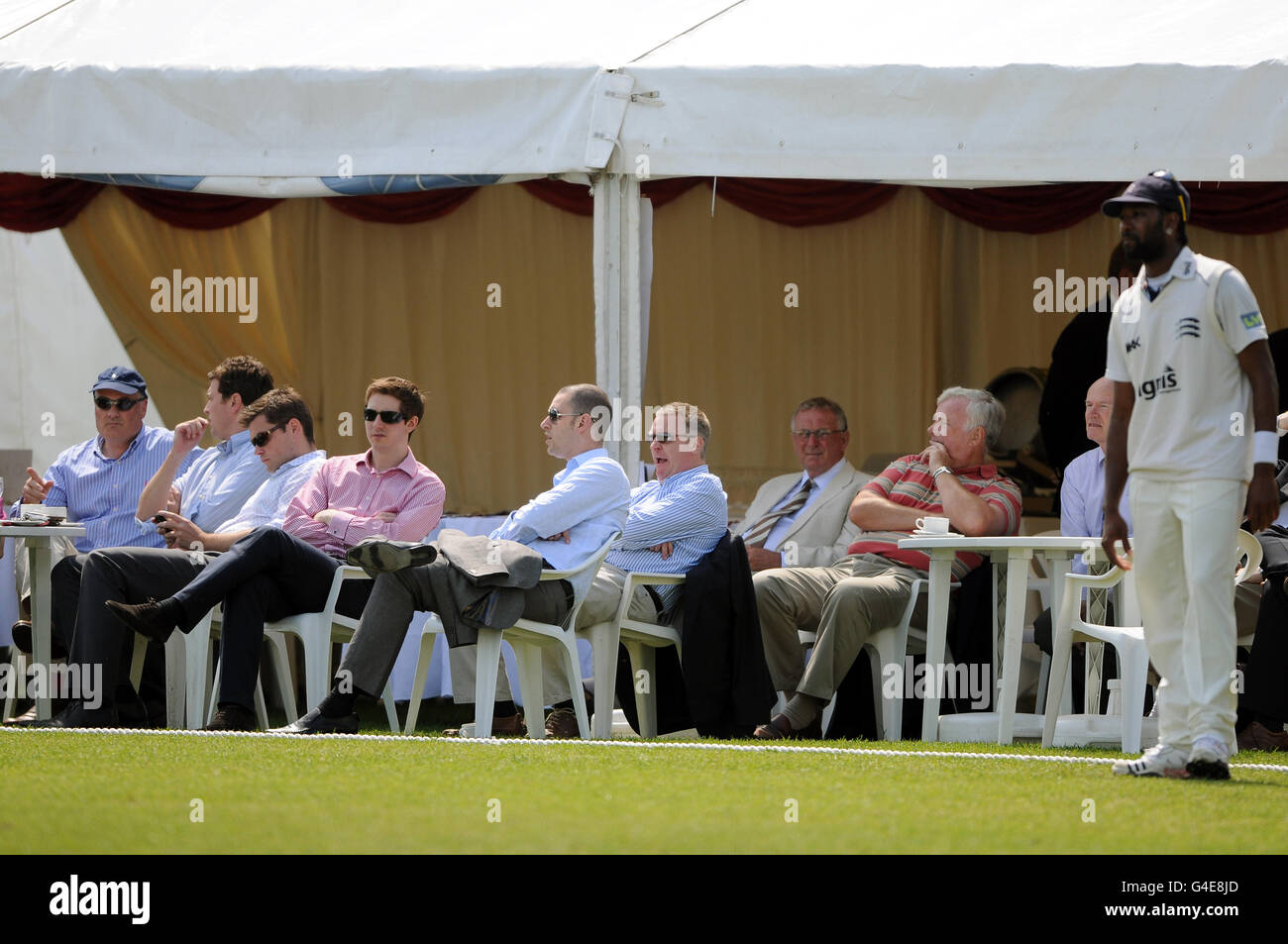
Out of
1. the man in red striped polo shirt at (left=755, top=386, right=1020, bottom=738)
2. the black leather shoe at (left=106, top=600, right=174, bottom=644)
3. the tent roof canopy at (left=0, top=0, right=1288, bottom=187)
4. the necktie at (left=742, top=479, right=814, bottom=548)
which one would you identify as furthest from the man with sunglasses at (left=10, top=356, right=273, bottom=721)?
the man in red striped polo shirt at (left=755, top=386, right=1020, bottom=738)

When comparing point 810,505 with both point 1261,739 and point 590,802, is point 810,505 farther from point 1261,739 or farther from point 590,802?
point 590,802

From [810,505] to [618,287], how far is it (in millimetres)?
1199

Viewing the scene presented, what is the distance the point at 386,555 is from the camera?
5.38m

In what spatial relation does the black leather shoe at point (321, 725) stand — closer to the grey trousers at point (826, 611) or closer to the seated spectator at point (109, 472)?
the grey trousers at point (826, 611)

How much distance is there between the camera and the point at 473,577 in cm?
542

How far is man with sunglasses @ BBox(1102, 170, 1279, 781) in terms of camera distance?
4191mm

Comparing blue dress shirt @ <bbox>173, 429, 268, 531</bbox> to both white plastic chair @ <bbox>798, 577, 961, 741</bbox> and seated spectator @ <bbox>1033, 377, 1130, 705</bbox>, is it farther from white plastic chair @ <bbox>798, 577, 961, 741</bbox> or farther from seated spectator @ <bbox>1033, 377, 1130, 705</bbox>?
seated spectator @ <bbox>1033, 377, 1130, 705</bbox>

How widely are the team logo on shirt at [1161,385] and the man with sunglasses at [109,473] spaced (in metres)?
4.06

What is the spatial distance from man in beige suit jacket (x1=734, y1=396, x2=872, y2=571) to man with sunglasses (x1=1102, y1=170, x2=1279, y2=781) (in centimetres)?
251

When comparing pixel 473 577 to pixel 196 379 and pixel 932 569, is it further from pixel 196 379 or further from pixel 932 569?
pixel 196 379

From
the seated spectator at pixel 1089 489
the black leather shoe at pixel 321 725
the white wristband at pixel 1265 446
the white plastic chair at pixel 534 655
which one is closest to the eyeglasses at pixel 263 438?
the white plastic chair at pixel 534 655

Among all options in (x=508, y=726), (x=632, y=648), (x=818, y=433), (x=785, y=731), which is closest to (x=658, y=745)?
(x=785, y=731)

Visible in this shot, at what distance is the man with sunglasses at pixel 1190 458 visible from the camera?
419 centimetres

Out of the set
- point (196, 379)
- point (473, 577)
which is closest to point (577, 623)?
point (473, 577)
